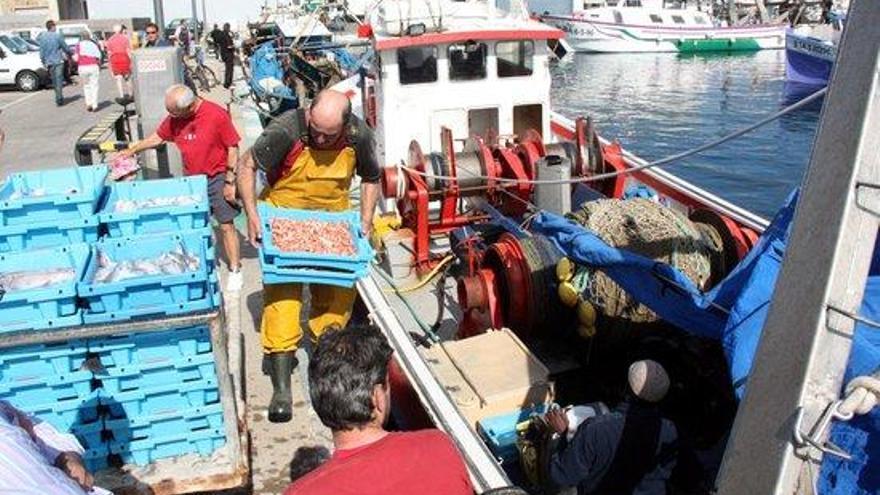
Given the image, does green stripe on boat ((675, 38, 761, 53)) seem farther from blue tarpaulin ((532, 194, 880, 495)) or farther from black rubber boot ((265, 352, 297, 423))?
black rubber boot ((265, 352, 297, 423))

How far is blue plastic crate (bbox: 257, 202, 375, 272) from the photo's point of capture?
4664 millimetres

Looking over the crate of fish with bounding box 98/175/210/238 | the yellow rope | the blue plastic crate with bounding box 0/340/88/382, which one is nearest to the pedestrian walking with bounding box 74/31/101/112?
the yellow rope

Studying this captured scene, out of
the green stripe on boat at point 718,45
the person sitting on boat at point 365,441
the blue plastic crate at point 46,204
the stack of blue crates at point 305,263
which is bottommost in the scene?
the stack of blue crates at point 305,263

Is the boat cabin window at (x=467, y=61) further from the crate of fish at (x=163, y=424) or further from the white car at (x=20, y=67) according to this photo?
the white car at (x=20, y=67)

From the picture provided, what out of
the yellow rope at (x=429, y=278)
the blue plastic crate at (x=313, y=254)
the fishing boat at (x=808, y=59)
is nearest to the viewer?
the blue plastic crate at (x=313, y=254)

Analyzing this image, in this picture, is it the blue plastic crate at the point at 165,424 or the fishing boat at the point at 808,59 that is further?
the fishing boat at the point at 808,59

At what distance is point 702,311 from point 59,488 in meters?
3.02

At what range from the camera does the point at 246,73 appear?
2456 centimetres

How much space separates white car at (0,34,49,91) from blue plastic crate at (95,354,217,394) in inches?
926

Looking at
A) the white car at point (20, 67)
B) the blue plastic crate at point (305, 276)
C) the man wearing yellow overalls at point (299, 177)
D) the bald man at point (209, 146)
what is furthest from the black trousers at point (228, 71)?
the blue plastic crate at point (305, 276)

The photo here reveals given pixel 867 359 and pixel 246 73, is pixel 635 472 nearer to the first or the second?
pixel 867 359

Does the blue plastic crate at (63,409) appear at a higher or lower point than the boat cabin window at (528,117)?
lower

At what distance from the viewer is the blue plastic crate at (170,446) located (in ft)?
12.5

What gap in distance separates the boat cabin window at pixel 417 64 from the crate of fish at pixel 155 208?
4.42m
